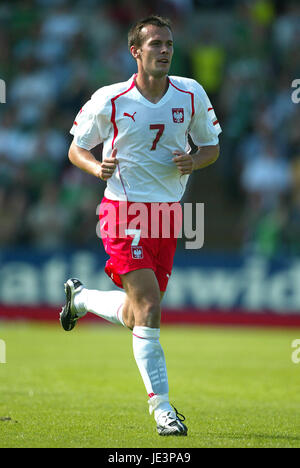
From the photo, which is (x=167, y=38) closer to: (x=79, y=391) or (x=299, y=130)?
(x=79, y=391)

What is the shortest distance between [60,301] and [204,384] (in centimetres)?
691

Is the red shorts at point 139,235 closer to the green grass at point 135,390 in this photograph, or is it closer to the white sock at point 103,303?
the white sock at point 103,303

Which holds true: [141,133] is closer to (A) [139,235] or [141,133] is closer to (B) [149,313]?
(A) [139,235]

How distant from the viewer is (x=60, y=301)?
15.7 metres

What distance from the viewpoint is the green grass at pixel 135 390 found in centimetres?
596

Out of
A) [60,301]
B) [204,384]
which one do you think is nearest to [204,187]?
[60,301]

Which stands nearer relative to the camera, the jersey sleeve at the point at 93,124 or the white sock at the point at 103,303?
the jersey sleeve at the point at 93,124

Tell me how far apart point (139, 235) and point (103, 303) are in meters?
1.09

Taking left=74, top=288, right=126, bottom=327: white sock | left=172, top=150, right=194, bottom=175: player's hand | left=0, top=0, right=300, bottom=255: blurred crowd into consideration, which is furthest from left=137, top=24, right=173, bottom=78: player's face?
left=0, top=0, right=300, bottom=255: blurred crowd

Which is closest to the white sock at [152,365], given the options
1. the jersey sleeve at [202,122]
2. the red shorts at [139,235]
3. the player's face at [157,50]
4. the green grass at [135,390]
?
the green grass at [135,390]

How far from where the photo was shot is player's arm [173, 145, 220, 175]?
6.49m

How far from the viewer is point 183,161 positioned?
6.49 m

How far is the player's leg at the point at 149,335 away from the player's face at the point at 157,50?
1.48 meters
